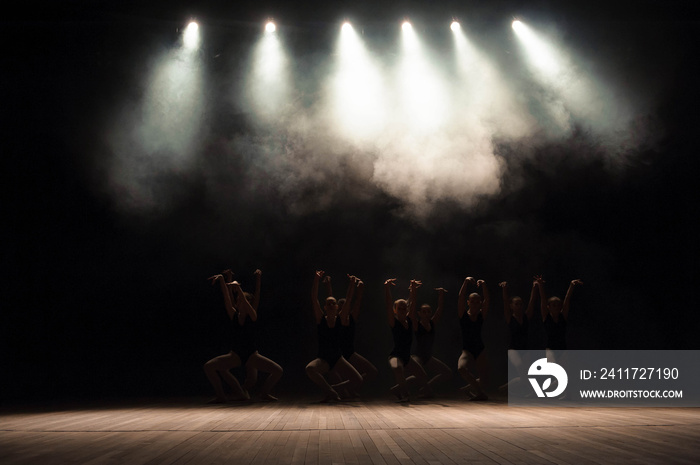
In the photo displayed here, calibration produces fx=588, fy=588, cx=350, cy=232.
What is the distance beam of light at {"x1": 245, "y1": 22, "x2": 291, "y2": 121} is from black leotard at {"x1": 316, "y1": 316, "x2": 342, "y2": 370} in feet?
12.5

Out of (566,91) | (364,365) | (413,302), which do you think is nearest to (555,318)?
(413,302)

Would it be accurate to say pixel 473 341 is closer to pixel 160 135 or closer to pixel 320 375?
pixel 320 375

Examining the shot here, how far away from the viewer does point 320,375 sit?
6633 millimetres

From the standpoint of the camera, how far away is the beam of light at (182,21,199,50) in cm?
932

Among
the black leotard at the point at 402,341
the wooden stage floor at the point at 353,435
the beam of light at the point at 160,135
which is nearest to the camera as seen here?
the wooden stage floor at the point at 353,435

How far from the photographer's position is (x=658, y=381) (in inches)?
318

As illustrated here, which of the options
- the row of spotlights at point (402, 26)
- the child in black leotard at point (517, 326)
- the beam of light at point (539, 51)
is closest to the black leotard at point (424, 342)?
the child in black leotard at point (517, 326)

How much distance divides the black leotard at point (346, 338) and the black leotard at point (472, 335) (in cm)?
133

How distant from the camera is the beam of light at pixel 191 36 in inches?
367

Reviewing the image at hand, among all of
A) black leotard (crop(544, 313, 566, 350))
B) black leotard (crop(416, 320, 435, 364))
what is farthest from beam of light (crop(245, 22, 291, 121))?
black leotard (crop(544, 313, 566, 350))

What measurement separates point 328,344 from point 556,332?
9.56 feet

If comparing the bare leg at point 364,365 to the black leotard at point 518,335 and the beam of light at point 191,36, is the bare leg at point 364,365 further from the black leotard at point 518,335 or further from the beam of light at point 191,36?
the beam of light at point 191,36

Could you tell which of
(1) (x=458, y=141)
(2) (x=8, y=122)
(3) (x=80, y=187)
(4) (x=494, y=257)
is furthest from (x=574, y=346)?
(2) (x=8, y=122)

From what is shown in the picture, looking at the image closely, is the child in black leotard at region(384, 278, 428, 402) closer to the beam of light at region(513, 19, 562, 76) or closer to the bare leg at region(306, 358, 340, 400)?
the bare leg at region(306, 358, 340, 400)
